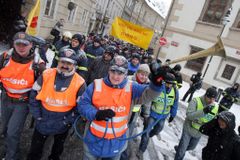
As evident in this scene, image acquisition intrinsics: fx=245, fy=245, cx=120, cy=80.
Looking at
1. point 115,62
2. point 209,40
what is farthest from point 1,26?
point 209,40

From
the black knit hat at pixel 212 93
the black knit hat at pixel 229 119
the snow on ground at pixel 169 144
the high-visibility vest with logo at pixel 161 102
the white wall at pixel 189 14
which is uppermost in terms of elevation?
the white wall at pixel 189 14

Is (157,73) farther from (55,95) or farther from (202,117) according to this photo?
(202,117)

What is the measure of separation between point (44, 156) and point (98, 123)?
5.19 ft

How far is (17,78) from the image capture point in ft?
10.2

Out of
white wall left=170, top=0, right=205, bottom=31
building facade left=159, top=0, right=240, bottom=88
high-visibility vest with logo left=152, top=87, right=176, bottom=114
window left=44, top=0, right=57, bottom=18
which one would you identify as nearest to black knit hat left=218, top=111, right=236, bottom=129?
high-visibility vest with logo left=152, top=87, right=176, bottom=114

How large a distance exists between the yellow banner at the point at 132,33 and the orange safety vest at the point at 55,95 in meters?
8.43

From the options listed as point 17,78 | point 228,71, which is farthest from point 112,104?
point 228,71

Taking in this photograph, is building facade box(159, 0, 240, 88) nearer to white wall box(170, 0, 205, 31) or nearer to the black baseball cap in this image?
white wall box(170, 0, 205, 31)

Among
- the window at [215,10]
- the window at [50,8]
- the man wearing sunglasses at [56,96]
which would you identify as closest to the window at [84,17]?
the window at [50,8]

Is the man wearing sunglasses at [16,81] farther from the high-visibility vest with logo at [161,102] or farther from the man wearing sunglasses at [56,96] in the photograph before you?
the high-visibility vest with logo at [161,102]

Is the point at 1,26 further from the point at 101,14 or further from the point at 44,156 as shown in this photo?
the point at 101,14

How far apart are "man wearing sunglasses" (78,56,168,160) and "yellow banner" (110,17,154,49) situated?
28.3 ft

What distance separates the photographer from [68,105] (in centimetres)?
307

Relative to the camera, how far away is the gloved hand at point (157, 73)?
A: 2.31 metres
